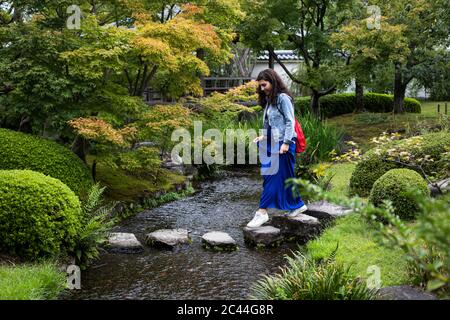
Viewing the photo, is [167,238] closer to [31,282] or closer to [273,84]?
[31,282]

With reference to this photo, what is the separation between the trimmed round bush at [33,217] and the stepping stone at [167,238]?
49.0 inches

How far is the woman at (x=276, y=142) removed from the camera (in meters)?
6.27

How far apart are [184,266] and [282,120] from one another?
87.3 inches

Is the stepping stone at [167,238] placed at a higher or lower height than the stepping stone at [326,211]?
lower

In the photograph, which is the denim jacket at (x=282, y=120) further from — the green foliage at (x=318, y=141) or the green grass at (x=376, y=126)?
the green grass at (x=376, y=126)

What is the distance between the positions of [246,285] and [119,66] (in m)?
3.86

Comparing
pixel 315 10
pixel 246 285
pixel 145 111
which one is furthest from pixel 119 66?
pixel 315 10

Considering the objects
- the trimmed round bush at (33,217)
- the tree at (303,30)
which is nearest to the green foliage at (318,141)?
the tree at (303,30)

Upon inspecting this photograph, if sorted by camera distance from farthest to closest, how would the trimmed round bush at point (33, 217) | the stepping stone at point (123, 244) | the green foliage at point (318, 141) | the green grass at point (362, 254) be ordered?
the green foliage at point (318, 141) → the stepping stone at point (123, 244) → the trimmed round bush at point (33, 217) → the green grass at point (362, 254)

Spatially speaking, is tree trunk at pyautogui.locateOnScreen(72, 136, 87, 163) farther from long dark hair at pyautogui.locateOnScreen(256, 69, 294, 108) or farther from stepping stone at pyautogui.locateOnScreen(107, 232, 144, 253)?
long dark hair at pyautogui.locateOnScreen(256, 69, 294, 108)

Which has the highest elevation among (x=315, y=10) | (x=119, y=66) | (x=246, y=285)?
(x=315, y=10)

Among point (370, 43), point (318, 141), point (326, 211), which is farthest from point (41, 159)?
point (370, 43)

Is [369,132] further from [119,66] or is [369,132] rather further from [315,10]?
[119,66]

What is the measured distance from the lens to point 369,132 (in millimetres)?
14914
